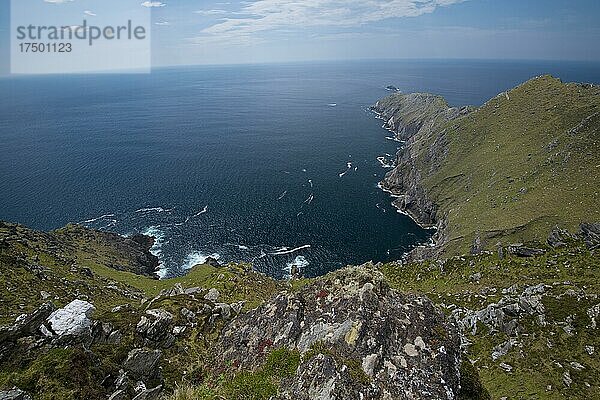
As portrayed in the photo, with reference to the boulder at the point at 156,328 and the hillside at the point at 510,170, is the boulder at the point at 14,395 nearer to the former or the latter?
the boulder at the point at 156,328

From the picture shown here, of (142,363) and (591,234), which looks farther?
(591,234)

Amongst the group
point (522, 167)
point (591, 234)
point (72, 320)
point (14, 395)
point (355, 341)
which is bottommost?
point (591, 234)

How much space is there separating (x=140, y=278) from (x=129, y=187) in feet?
296

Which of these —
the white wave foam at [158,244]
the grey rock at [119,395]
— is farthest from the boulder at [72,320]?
the white wave foam at [158,244]

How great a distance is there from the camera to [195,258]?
351 feet

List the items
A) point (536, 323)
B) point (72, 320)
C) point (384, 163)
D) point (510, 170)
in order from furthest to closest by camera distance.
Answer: point (384, 163) → point (510, 170) → point (536, 323) → point (72, 320)

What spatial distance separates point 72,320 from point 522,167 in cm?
12634

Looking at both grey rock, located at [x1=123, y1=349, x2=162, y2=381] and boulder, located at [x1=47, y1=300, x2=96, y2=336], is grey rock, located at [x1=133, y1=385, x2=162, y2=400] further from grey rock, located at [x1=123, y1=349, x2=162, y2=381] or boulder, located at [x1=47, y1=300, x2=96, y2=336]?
boulder, located at [x1=47, y1=300, x2=96, y2=336]

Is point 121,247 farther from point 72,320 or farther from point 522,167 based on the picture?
point 522,167

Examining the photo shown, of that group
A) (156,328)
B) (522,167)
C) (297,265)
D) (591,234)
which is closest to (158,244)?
(297,265)

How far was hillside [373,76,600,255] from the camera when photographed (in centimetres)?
8662

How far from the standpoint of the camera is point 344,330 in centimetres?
1920

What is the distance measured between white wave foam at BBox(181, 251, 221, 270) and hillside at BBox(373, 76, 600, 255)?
60.5m

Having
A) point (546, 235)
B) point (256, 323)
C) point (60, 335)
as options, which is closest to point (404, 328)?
point (256, 323)
